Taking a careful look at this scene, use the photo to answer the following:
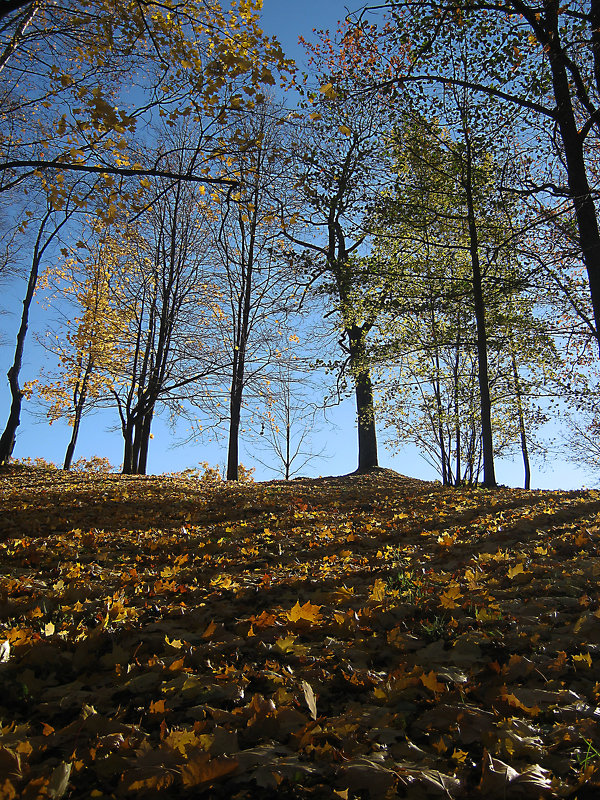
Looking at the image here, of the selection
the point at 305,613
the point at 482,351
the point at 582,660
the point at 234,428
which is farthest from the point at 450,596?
the point at 234,428

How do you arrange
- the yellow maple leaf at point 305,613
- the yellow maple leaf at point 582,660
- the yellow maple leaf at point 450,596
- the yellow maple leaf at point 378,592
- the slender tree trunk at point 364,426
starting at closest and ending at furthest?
the yellow maple leaf at point 582,660 < the yellow maple leaf at point 305,613 < the yellow maple leaf at point 450,596 < the yellow maple leaf at point 378,592 < the slender tree trunk at point 364,426

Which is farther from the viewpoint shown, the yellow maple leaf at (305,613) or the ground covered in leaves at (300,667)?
the yellow maple leaf at (305,613)

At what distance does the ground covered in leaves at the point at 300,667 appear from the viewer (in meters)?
1.56

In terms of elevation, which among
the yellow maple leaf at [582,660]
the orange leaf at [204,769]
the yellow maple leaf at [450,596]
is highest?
the yellow maple leaf at [450,596]

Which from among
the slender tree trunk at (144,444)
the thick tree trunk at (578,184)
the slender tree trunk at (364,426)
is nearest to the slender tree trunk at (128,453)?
the slender tree trunk at (144,444)

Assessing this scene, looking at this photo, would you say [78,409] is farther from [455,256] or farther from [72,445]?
[455,256]

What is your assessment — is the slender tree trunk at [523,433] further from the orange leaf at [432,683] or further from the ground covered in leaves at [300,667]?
the orange leaf at [432,683]

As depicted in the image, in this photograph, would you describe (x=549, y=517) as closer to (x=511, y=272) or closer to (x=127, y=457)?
(x=511, y=272)

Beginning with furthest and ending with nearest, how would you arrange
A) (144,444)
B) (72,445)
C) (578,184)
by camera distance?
(72,445) → (144,444) → (578,184)

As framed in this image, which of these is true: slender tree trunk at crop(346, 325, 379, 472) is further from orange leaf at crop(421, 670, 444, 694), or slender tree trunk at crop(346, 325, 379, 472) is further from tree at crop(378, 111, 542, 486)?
orange leaf at crop(421, 670, 444, 694)

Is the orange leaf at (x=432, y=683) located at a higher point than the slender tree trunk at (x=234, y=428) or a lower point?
lower

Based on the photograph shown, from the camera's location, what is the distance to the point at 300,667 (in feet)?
7.61

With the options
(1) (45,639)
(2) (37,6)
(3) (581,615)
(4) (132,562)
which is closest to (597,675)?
(3) (581,615)

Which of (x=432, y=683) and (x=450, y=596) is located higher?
(x=450, y=596)
